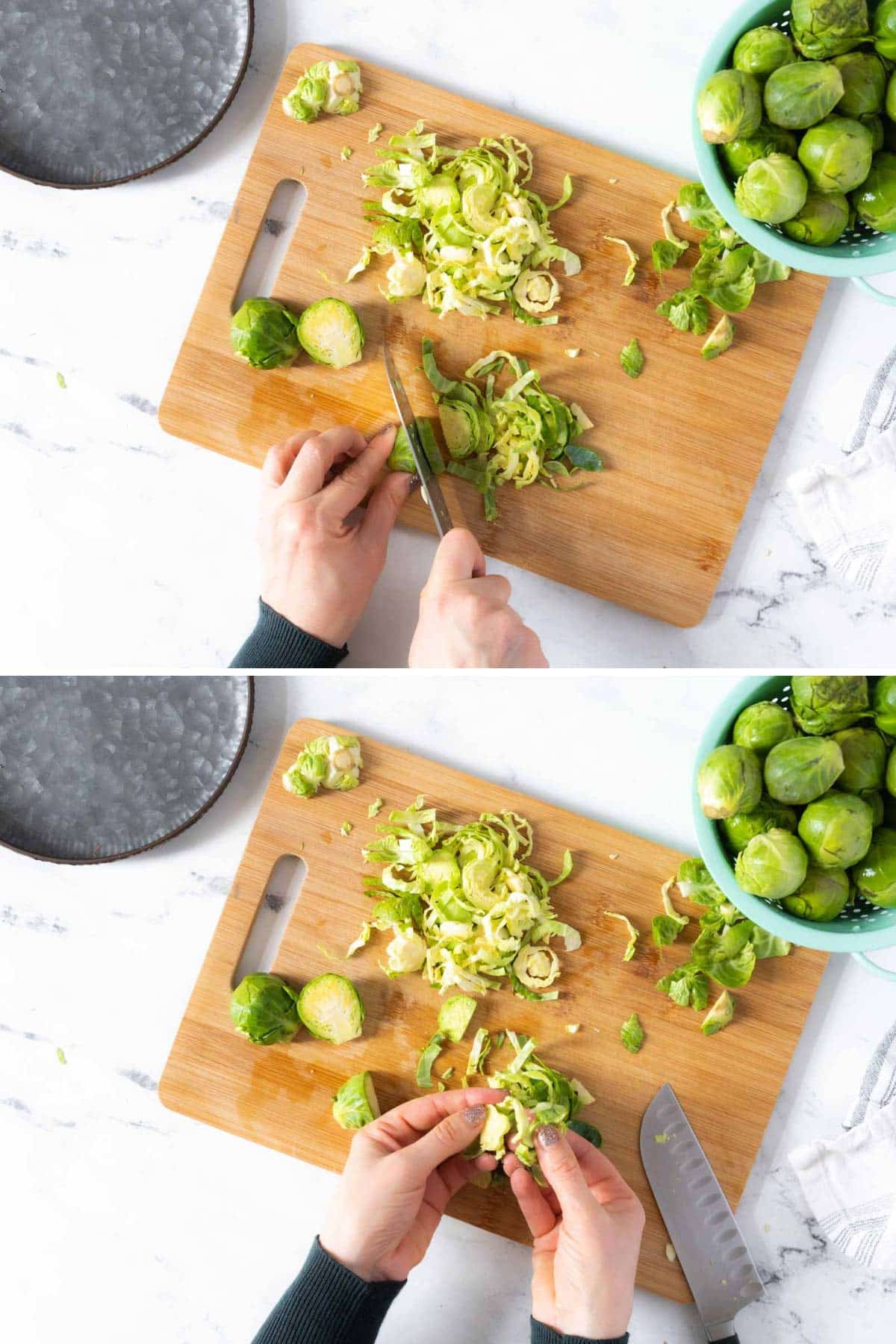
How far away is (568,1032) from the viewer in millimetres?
2242

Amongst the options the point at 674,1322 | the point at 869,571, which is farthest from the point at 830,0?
the point at 674,1322

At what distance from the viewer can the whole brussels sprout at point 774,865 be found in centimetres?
181

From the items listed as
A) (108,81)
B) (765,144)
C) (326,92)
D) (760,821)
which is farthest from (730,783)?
(108,81)

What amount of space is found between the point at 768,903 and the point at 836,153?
1329 mm

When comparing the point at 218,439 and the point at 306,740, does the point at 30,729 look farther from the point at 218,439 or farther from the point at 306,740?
A: the point at 218,439

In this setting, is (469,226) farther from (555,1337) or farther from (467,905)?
(555,1337)

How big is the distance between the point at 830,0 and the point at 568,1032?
2.02 metres

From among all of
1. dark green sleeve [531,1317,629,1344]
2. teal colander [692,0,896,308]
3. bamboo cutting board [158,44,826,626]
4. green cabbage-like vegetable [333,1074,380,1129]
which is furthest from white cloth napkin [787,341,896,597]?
dark green sleeve [531,1317,629,1344]

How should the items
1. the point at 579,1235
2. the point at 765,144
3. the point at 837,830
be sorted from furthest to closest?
the point at 579,1235 → the point at 765,144 → the point at 837,830

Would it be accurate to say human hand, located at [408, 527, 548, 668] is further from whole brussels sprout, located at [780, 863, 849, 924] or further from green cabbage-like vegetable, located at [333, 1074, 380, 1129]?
green cabbage-like vegetable, located at [333, 1074, 380, 1129]

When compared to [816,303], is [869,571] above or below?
below

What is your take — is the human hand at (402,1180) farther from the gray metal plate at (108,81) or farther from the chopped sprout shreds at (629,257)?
the gray metal plate at (108,81)

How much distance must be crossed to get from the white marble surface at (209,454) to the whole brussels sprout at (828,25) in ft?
1.35

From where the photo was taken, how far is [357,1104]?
2.19 m
